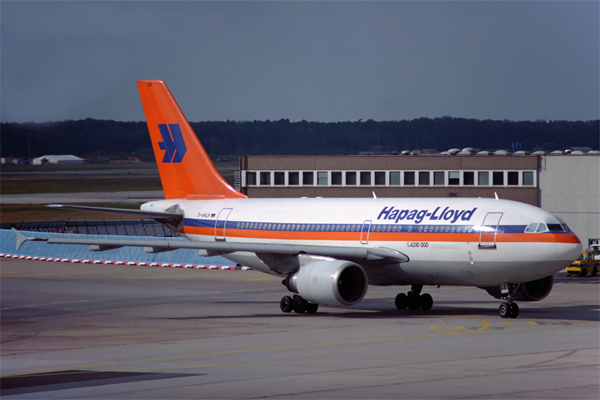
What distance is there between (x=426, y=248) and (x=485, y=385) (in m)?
13.1

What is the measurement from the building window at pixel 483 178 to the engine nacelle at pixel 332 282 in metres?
32.8

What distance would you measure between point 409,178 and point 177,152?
87.5 feet

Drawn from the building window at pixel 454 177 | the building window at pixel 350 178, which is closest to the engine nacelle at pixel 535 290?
the building window at pixel 454 177

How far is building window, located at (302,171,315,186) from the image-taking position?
210 ft

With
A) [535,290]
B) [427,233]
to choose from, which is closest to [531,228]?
[535,290]

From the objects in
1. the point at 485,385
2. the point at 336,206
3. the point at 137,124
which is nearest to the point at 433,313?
the point at 336,206

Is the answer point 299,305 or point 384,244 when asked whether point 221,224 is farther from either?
point 384,244

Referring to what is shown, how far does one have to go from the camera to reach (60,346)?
23312 millimetres

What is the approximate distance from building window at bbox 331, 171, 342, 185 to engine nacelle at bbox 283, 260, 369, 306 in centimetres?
3365

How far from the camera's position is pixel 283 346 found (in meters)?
22.6

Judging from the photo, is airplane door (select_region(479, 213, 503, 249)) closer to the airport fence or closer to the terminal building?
the terminal building

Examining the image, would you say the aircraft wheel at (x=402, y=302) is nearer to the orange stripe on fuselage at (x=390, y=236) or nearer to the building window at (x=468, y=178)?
the orange stripe on fuselage at (x=390, y=236)

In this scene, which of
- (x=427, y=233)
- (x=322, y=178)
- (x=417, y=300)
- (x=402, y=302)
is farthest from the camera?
(x=322, y=178)

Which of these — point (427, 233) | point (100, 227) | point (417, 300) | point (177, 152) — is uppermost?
point (177, 152)
